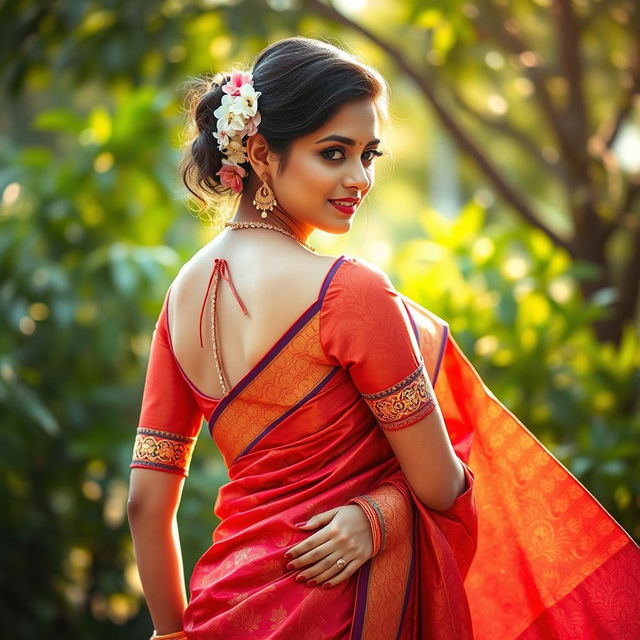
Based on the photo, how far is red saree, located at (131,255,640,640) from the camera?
1.39 m

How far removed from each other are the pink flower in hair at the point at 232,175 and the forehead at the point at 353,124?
0.47 feet

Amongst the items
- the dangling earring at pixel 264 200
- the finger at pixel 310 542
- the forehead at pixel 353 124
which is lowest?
the finger at pixel 310 542

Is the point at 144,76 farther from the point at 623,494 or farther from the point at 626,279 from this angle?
the point at 623,494

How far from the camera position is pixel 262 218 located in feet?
4.95

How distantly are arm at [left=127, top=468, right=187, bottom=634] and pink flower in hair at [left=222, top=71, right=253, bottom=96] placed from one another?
0.67 m

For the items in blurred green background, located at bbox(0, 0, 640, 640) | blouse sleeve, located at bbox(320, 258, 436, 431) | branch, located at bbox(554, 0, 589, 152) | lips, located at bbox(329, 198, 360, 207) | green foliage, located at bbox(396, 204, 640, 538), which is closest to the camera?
blouse sleeve, located at bbox(320, 258, 436, 431)

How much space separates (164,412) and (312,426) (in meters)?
0.32

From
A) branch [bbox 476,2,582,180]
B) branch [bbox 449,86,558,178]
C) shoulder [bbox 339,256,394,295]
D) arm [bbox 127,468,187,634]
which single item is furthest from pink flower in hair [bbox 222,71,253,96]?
branch [bbox 449,86,558,178]

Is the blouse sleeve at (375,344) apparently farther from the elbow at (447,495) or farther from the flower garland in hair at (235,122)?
the flower garland in hair at (235,122)

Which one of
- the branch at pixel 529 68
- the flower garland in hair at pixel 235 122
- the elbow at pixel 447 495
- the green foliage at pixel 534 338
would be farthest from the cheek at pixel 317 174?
the branch at pixel 529 68

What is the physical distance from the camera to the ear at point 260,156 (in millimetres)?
1497

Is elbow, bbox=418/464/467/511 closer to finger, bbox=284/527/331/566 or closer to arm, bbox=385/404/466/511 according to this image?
arm, bbox=385/404/466/511

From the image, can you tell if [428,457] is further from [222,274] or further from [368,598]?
[222,274]

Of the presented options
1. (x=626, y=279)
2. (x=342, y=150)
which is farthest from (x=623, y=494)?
(x=342, y=150)
